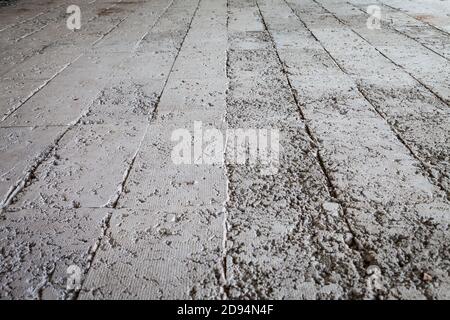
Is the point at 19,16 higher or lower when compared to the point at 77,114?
higher

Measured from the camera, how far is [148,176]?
2.26m

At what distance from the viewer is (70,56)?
4480mm

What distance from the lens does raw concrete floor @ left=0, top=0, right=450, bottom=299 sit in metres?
1.60

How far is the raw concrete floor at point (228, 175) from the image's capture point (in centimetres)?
160

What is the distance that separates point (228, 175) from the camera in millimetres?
2250

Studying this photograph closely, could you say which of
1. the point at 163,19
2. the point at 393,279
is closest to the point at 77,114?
the point at 393,279

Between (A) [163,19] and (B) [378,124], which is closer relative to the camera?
(B) [378,124]

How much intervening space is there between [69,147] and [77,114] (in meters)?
0.56
